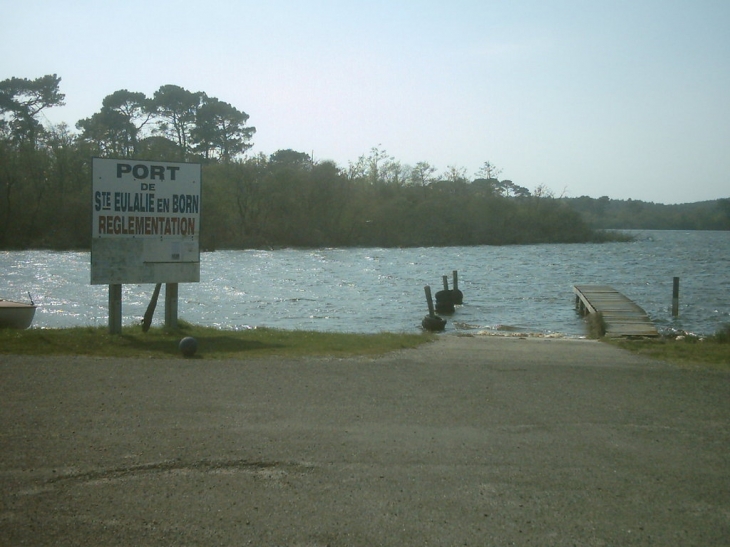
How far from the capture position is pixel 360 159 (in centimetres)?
10219

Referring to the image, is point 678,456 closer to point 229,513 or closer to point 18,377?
point 229,513

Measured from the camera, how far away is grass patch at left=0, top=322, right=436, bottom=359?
12.3 m

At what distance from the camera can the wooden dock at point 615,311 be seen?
64.3 feet

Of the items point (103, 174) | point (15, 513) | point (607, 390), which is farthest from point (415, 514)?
point (103, 174)

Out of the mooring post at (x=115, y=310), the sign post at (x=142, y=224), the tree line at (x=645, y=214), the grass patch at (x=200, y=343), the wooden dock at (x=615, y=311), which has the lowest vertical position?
the wooden dock at (x=615, y=311)

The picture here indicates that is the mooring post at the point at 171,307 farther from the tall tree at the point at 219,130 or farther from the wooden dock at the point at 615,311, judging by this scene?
the tall tree at the point at 219,130

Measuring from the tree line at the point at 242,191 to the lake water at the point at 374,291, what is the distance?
24.4ft

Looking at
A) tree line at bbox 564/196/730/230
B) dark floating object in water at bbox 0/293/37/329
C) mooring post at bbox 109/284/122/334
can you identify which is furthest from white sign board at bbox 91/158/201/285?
tree line at bbox 564/196/730/230

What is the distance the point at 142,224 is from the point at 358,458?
9750 millimetres

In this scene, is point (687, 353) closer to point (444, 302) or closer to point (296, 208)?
point (444, 302)

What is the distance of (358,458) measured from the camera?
621 centimetres

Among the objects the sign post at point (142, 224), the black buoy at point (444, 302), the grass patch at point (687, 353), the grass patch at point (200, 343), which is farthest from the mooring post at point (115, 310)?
the black buoy at point (444, 302)

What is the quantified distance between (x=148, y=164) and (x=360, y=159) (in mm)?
88545

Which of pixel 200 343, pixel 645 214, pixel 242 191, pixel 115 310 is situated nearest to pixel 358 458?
pixel 200 343
